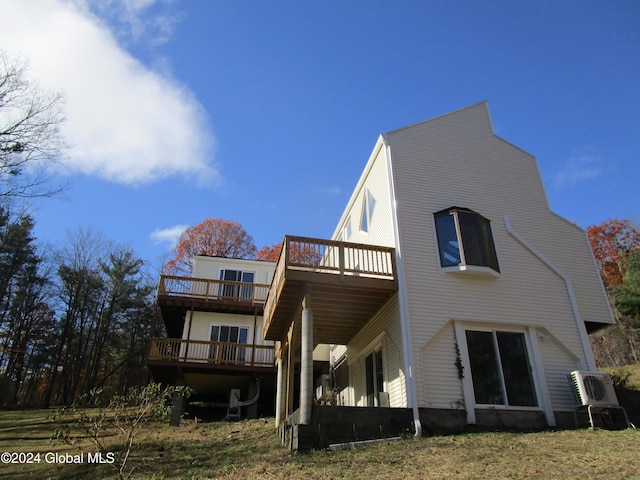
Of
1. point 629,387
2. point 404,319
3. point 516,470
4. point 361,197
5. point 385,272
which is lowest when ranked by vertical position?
point 516,470

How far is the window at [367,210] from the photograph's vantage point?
45.7ft

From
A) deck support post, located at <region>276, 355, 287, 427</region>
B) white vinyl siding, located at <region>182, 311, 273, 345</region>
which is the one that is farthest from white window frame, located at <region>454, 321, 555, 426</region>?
white vinyl siding, located at <region>182, 311, 273, 345</region>

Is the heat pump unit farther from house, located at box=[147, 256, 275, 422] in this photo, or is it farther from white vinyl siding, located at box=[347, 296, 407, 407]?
house, located at box=[147, 256, 275, 422]

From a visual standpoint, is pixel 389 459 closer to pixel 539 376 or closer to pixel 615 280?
pixel 539 376

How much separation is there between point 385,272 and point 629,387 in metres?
9.36

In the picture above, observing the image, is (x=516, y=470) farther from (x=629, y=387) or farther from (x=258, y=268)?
(x=258, y=268)

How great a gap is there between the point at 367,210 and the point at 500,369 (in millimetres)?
6198

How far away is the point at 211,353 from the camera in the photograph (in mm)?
18969

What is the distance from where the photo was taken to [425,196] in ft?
40.5

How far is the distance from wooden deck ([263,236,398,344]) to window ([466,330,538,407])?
2490 mm

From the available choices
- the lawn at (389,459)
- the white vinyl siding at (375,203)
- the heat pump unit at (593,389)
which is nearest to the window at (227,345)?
the lawn at (389,459)

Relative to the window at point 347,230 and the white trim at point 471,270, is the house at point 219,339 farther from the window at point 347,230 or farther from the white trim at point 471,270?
the white trim at point 471,270

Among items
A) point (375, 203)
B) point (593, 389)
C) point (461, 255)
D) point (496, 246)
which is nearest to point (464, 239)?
point (461, 255)

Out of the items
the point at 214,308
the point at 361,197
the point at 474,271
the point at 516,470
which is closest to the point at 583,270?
the point at 474,271
